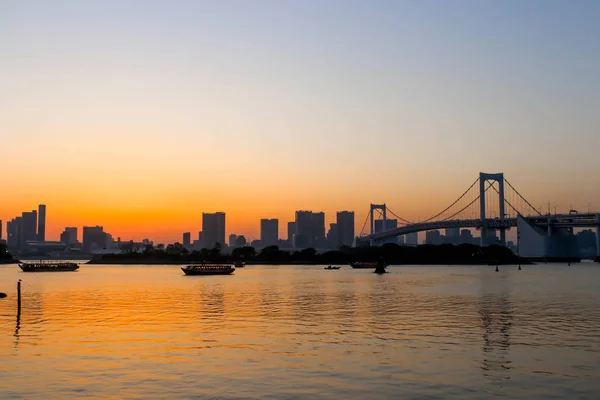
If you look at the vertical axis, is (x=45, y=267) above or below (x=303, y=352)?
above

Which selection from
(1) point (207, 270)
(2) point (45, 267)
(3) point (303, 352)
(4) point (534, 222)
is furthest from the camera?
(4) point (534, 222)

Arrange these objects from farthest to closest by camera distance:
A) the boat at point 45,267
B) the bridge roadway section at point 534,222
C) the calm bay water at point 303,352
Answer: the bridge roadway section at point 534,222 → the boat at point 45,267 → the calm bay water at point 303,352

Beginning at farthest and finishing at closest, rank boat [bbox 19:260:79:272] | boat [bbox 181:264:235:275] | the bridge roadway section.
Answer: the bridge roadway section → boat [bbox 19:260:79:272] → boat [bbox 181:264:235:275]

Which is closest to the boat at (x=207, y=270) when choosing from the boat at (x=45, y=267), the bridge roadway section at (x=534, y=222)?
the boat at (x=45, y=267)

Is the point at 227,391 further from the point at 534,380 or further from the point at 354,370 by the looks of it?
the point at 534,380

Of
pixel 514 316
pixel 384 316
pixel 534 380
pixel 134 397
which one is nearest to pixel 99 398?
pixel 134 397

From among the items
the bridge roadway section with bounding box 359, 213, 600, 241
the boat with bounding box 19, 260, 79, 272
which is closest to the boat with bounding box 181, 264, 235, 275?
the boat with bounding box 19, 260, 79, 272

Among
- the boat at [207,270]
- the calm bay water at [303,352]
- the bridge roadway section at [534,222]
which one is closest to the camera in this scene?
the calm bay water at [303,352]

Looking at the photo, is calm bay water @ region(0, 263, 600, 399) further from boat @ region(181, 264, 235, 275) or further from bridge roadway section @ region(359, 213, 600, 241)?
bridge roadway section @ region(359, 213, 600, 241)

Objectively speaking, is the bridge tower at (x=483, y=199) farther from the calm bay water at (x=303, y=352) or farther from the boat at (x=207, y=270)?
the calm bay water at (x=303, y=352)

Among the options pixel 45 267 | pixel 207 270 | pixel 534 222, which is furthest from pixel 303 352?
pixel 534 222

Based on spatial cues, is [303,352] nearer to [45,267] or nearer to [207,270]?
[207,270]
